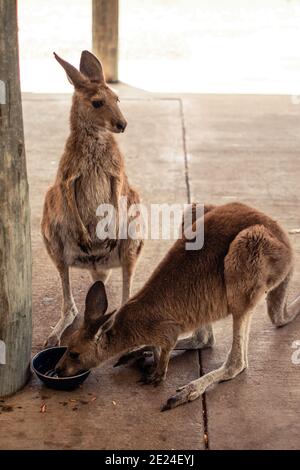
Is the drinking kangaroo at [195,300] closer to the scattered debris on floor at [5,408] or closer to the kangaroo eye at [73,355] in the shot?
the kangaroo eye at [73,355]

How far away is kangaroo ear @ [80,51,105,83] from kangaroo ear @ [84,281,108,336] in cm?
131

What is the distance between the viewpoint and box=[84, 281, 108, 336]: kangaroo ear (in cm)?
366

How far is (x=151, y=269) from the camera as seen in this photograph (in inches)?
197

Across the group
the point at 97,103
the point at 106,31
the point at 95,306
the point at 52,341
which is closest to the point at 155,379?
the point at 95,306

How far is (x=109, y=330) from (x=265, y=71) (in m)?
7.18

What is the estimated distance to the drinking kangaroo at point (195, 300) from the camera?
369cm

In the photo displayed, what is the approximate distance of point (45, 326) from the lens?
4395mm

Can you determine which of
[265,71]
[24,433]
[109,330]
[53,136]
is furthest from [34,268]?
[265,71]

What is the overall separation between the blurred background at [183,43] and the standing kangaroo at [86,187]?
5127mm

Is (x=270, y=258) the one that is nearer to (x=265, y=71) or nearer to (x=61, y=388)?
(x=61, y=388)

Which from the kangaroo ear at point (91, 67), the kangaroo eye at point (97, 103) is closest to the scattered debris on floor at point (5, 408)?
the kangaroo eye at point (97, 103)

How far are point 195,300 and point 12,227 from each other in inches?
36.5

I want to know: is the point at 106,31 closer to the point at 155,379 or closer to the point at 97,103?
the point at 97,103

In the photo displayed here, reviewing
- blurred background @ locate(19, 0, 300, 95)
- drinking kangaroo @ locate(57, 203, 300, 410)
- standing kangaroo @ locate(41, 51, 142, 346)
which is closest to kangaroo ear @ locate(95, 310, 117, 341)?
drinking kangaroo @ locate(57, 203, 300, 410)
